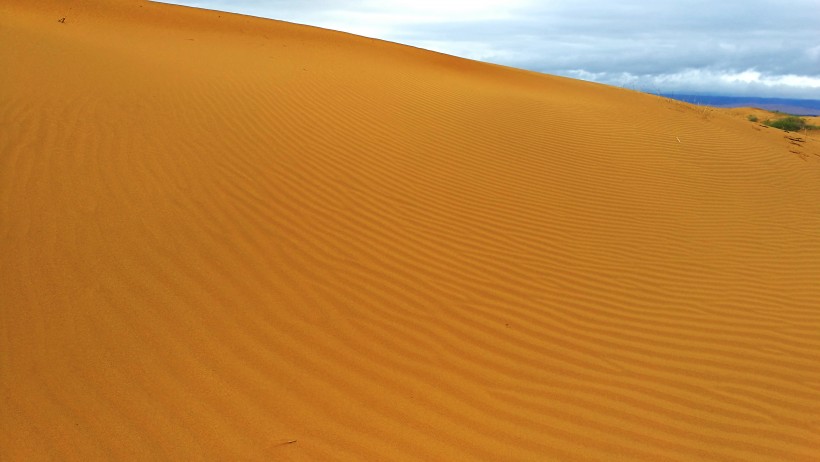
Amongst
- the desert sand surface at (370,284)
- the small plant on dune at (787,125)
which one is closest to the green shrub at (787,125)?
the small plant on dune at (787,125)

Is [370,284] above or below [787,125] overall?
below

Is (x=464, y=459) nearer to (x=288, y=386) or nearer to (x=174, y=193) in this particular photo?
(x=288, y=386)

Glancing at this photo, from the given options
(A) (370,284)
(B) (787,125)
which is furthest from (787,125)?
(A) (370,284)

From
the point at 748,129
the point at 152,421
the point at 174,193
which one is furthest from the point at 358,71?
the point at 152,421

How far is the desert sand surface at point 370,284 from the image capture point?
3121 millimetres

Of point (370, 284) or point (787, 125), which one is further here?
point (787, 125)

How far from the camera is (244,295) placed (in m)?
4.16

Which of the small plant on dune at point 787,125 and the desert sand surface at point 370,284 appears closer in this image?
the desert sand surface at point 370,284

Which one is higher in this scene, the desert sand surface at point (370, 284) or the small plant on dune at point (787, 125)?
the small plant on dune at point (787, 125)

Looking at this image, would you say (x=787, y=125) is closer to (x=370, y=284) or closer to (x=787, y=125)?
(x=787, y=125)

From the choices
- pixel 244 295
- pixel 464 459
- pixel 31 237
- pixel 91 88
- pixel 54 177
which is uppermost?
pixel 91 88

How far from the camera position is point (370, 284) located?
4559 millimetres

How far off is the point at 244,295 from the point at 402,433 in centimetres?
173

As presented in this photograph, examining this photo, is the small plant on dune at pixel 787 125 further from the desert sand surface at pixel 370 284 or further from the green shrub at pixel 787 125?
the desert sand surface at pixel 370 284
